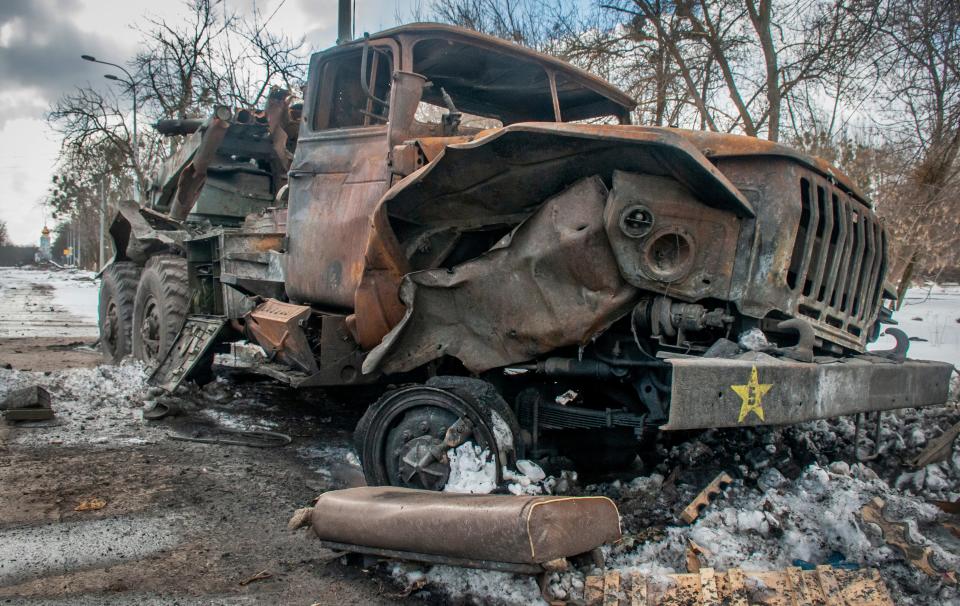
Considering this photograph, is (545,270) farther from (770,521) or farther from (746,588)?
(746,588)

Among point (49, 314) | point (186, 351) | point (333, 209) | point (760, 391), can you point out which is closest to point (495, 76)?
point (333, 209)

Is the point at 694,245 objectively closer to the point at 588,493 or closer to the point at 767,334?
the point at 767,334

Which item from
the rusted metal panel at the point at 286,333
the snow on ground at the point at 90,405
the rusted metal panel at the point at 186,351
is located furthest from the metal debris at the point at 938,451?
the rusted metal panel at the point at 186,351

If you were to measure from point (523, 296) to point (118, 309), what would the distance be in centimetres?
618

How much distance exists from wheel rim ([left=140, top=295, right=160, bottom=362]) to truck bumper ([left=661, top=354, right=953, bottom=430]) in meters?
5.61

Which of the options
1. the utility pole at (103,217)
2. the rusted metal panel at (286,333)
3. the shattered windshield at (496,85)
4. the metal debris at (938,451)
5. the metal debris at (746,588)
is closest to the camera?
the metal debris at (746,588)

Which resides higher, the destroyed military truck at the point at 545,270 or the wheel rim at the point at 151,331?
the destroyed military truck at the point at 545,270

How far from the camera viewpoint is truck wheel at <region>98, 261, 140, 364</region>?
317 inches

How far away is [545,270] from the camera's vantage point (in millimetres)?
3346

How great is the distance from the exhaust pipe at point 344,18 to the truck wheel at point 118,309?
4390 millimetres

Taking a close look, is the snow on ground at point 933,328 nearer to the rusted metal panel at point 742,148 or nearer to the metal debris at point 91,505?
the rusted metal panel at point 742,148

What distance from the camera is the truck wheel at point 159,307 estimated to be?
6730 mm

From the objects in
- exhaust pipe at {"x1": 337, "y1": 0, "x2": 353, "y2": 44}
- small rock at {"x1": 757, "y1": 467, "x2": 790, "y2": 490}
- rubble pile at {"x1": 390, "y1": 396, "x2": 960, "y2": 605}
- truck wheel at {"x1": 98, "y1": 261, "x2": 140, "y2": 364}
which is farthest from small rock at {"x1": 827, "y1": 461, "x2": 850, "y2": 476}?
truck wheel at {"x1": 98, "y1": 261, "x2": 140, "y2": 364}

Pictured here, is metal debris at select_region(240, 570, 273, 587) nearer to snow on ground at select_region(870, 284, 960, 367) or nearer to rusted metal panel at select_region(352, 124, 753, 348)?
rusted metal panel at select_region(352, 124, 753, 348)
